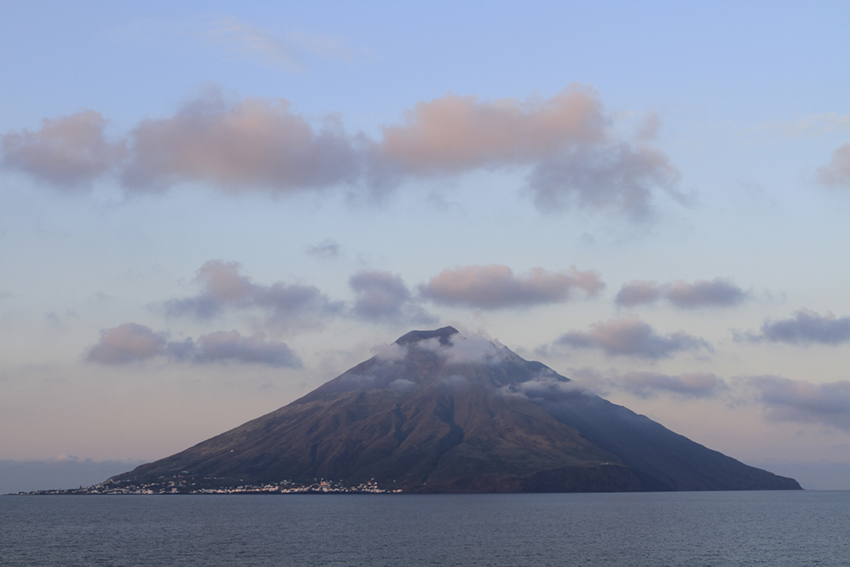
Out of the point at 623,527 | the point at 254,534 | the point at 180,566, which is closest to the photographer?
the point at 180,566

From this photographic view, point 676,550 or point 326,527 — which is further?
point 326,527

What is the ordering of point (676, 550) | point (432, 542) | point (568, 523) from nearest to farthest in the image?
point (676, 550) → point (432, 542) → point (568, 523)

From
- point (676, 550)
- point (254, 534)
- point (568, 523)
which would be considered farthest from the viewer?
point (568, 523)

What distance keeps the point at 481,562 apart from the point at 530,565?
7.45m

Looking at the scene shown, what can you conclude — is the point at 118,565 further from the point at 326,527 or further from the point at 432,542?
the point at 326,527

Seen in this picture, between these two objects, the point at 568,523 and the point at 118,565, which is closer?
the point at 118,565

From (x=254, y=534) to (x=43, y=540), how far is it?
39.0 meters

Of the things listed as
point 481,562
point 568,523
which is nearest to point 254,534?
point 481,562

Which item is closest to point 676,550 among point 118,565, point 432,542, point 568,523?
point 432,542

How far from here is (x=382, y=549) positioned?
126 metres

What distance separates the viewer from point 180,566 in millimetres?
103938

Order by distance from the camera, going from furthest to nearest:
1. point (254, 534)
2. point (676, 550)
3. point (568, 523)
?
point (568, 523)
point (254, 534)
point (676, 550)

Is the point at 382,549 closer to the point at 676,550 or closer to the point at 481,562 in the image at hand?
the point at 481,562

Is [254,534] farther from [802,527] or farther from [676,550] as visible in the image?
[802,527]
